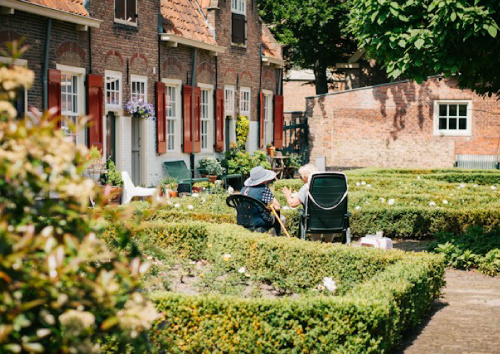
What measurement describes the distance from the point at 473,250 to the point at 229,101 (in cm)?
1401

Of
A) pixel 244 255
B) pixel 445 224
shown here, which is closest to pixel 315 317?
pixel 244 255

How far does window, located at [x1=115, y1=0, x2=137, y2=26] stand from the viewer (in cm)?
1730

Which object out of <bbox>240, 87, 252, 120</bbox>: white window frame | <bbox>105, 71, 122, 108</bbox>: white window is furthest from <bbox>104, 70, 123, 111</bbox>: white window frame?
<bbox>240, 87, 252, 120</bbox>: white window frame

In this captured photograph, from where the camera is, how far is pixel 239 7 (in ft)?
76.9

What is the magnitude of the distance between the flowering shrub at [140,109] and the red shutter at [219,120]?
3973mm

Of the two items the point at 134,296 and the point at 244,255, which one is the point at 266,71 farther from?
the point at 134,296

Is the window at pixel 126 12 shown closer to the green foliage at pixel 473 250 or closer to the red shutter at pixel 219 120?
the red shutter at pixel 219 120

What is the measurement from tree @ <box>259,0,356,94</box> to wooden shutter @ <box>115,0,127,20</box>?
42.7 feet

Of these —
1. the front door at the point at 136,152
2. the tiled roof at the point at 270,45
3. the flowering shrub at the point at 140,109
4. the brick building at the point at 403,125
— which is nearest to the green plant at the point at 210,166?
the front door at the point at 136,152

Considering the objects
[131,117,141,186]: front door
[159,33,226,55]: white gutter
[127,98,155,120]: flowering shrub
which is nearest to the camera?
[127,98,155,120]: flowering shrub

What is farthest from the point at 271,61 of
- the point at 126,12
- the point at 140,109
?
the point at 140,109

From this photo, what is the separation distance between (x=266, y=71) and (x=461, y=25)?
17.1m

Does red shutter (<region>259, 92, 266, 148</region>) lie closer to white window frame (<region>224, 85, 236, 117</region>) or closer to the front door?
white window frame (<region>224, 85, 236, 117</region>)

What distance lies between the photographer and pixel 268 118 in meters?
26.0
